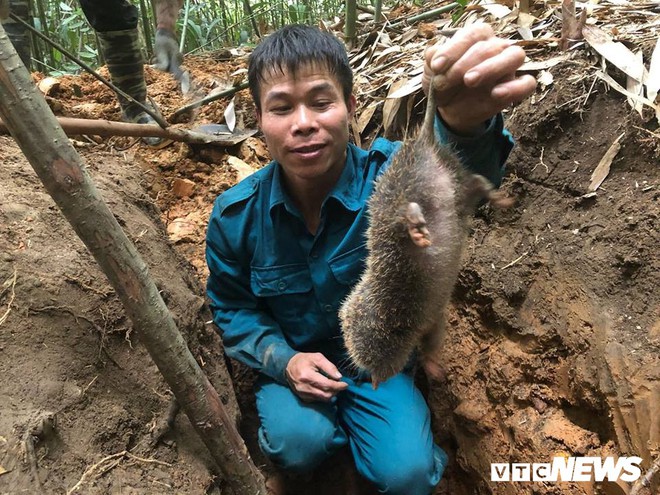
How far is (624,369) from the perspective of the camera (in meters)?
2.13

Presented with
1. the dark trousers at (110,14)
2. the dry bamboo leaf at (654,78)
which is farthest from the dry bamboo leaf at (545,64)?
the dark trousers at (110,14)

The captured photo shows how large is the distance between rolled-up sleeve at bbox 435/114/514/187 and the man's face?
446 millimetres

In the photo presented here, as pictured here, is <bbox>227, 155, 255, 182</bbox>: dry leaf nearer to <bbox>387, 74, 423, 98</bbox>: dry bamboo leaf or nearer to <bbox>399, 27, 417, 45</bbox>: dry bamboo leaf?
<bbox>387, 74, 423, 98</bbox>: dry bamboo leaf

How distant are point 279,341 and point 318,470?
1.06 meters

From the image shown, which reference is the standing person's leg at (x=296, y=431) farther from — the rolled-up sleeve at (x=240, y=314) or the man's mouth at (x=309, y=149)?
the man's mouth at (x=309, y=149)

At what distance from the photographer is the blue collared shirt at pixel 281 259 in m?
2.38

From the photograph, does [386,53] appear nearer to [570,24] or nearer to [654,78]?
[570,24]

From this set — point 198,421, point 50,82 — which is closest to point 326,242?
point 198,421

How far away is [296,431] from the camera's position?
2.44m

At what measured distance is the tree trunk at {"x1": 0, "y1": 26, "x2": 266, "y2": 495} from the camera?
4.15 ft

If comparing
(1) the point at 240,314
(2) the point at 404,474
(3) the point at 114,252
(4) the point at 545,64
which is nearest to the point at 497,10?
(4) the point at 545,64

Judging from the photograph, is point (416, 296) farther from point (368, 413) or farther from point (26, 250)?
point (26, 250)

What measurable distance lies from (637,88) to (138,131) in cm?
278

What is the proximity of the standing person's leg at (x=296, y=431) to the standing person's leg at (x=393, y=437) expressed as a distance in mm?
118
